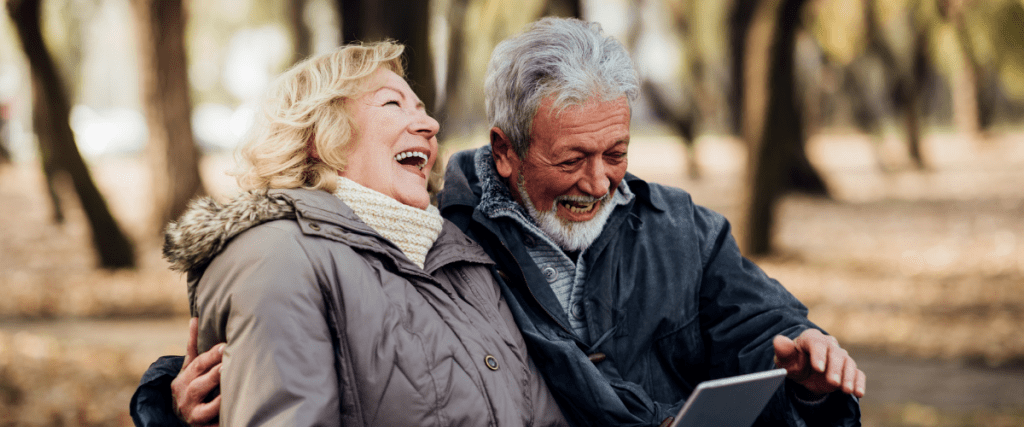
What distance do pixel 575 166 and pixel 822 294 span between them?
6.84 m

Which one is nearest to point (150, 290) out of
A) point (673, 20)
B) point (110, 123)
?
point (673, 20)

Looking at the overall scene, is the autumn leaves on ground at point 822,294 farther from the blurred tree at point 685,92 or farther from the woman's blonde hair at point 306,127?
the blurred tree at point 685,92

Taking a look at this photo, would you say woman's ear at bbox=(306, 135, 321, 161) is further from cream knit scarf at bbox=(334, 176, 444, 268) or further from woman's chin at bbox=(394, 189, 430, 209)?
woman's chin at bbox=(394, 189, 430, 209)

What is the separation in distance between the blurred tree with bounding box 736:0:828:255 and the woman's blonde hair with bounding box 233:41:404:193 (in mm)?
7035

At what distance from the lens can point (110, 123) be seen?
3538 centimetres

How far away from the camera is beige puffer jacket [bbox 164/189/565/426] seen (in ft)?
5.90

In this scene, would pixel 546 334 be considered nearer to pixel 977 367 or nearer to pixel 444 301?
pixel 444 301

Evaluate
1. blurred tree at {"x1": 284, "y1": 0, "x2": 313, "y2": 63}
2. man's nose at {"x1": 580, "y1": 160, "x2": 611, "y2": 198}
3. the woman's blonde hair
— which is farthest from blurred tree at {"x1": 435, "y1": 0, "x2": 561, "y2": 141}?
the woman's blonde hair

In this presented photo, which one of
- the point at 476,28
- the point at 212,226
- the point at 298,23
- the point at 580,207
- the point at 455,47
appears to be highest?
the point at 212,226

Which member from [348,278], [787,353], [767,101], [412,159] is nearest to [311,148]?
[412,159]

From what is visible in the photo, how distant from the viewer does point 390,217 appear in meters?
2.23

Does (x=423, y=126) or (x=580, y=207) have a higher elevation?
(x=423, y=126)

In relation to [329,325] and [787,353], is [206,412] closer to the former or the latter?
[329,325]

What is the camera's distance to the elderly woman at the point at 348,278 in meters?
1.82
